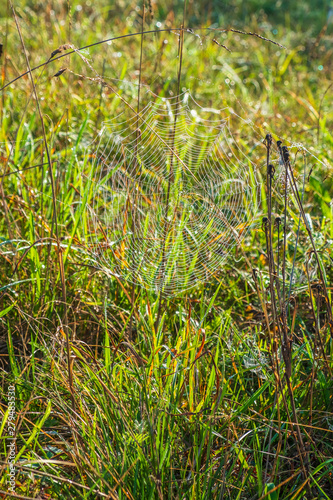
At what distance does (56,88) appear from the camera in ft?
11.2

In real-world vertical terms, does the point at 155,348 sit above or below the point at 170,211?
below

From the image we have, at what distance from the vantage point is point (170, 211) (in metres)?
2.37

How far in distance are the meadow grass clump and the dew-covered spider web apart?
59 mm

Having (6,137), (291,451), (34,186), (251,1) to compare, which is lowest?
(291,451)

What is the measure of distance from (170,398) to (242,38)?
5.37 meters

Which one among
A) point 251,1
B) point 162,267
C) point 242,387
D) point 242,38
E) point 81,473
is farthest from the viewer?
point 251,1

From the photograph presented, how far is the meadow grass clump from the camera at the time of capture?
1.16m

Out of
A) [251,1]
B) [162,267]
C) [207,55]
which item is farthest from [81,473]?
[251,1]

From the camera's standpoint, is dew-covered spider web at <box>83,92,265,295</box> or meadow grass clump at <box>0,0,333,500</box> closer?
meadow grass clump at <box>0,0,333,500</box>

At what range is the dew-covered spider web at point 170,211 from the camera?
191cm

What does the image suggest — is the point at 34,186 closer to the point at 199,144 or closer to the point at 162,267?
the point at 162,267

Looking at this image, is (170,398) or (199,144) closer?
(170,398)

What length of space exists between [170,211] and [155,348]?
1121mm

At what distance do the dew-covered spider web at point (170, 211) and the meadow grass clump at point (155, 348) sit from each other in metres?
0.06
